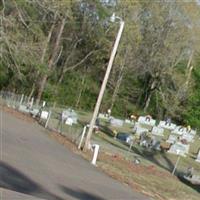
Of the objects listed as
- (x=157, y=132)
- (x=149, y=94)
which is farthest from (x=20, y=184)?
(x=149, y=94)

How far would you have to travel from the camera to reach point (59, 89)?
58812mm

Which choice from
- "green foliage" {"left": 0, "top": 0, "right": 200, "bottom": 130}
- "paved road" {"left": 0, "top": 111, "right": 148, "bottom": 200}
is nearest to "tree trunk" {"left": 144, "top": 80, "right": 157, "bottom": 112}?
"green foliage" {"left": 0, "top": 0, "right": 200, "bottom": 130}

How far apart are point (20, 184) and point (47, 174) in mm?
2794

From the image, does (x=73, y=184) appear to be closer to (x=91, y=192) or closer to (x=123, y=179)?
(x=91, y=192)

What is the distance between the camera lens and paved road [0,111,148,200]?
12.6 meters

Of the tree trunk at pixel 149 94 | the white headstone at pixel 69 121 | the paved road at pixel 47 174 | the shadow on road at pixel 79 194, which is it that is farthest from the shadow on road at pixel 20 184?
the tree trunk at pixel 149 94

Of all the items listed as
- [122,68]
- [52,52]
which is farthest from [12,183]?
[122,68]

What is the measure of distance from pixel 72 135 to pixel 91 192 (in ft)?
48.4

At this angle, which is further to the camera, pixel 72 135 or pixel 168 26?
pixel 168 26

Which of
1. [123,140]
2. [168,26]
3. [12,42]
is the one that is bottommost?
[123,140]

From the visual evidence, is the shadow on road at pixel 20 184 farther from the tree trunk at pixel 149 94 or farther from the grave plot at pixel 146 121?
the tree trunk at pixel 149 94

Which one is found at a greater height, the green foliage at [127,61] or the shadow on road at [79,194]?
the green foliage at [127,61]

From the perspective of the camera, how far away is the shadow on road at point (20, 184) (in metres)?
11.9

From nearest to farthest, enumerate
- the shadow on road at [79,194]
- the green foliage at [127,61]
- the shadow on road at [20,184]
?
the shadow on road at [20,184] < the shadow on road at [79,194] < the green foliage at [127,61]
